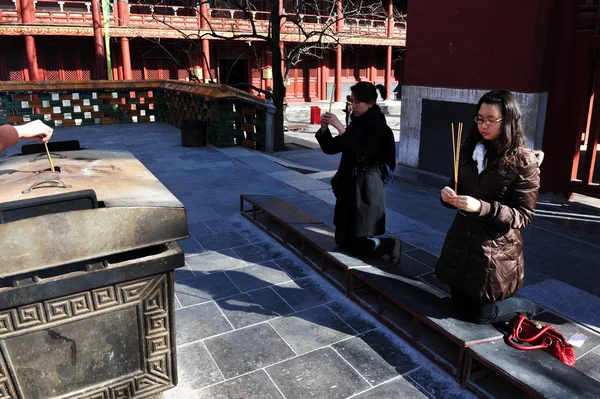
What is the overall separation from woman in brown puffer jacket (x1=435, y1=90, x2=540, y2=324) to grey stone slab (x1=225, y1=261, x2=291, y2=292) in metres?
1.90

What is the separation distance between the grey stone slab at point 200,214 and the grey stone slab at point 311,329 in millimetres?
2840

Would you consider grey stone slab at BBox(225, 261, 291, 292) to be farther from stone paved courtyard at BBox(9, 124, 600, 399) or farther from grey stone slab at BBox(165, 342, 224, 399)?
grey stone slab at BBox(165, 342, 224, 399)

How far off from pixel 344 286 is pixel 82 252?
262 centimetres

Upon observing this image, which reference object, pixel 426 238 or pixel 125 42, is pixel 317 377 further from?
pixel 125 42

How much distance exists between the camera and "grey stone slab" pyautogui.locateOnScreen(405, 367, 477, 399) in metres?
3.10

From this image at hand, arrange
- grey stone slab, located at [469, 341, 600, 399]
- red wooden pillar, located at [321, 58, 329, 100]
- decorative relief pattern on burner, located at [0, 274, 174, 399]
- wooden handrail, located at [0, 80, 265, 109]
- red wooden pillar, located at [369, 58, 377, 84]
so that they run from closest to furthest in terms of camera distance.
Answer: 1. decorative relief pattern on burner, located at [0, 274, 174, 399]
2. grey stone slab, located at [469, 341, 600, 399]
3. wooden handrail, located at [0, 80, 265, 109]
4. red wooden pillar, located at [321, 58, 329, 100]
5. red wooden pillar, located at [369, 58, 377, 84]

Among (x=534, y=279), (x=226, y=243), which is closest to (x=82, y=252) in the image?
(x=226, y=243)

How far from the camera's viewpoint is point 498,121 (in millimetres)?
2861

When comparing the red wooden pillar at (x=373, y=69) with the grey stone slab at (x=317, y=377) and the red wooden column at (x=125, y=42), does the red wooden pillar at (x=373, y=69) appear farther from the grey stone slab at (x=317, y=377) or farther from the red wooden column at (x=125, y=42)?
the grey stone slab at (x=317, y=377)

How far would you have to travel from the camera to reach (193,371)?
3.34 meters

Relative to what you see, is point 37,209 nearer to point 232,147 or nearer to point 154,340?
point 154,340

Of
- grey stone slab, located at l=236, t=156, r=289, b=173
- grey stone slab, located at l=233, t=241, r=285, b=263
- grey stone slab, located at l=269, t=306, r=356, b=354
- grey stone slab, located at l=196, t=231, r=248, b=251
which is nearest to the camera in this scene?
grey stone slab, located at l=269, t=306, r=356, b=354

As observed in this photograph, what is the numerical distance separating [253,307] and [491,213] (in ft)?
7.35

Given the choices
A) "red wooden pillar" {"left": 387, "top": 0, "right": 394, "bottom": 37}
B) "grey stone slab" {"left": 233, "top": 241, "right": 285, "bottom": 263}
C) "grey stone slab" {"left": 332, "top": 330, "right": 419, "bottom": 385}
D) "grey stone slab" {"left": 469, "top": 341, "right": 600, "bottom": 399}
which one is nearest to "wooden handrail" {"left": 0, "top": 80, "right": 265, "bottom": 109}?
"grey stone slab" {"left": 233, "top": 241, "right": 285, "bottom": 263}
